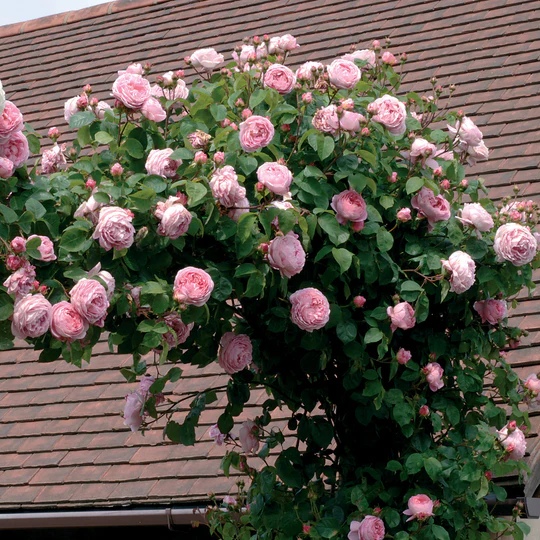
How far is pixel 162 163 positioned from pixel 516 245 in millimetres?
1236

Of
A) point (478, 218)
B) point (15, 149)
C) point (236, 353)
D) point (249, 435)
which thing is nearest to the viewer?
point (15, 149)

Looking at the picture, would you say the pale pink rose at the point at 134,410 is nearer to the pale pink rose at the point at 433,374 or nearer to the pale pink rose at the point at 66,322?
the pale pink rose at the point at 66,322

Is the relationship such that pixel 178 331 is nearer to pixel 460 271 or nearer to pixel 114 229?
pixel 114 229

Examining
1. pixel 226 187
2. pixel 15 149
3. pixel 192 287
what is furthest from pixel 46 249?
pixel 226 187

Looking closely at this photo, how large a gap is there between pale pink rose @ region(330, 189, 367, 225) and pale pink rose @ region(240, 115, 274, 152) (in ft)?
1.14

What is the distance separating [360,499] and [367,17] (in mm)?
5101

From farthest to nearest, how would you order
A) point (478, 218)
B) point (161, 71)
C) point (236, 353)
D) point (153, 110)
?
1. point (161, 71)
2. point (478, 218)
3. point (236, 353)
4. point (153, 110)

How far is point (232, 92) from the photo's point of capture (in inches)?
132

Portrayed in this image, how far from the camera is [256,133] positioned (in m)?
2.95

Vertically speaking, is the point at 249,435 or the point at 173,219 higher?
the point at 173,219

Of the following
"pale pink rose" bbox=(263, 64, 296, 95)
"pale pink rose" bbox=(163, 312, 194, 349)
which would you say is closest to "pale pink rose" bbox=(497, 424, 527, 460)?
"pale pink rose" bbox=(163, 312, 194, 349)

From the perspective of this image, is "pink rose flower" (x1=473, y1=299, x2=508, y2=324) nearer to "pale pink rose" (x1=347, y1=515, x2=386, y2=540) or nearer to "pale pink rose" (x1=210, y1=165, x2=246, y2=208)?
"pale pink rose" (x1=347, y1=515, x2=386, y2=540)

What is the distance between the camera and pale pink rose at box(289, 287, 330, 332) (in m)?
3.00

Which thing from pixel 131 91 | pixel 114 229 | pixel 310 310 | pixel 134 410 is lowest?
pixel 134 410
